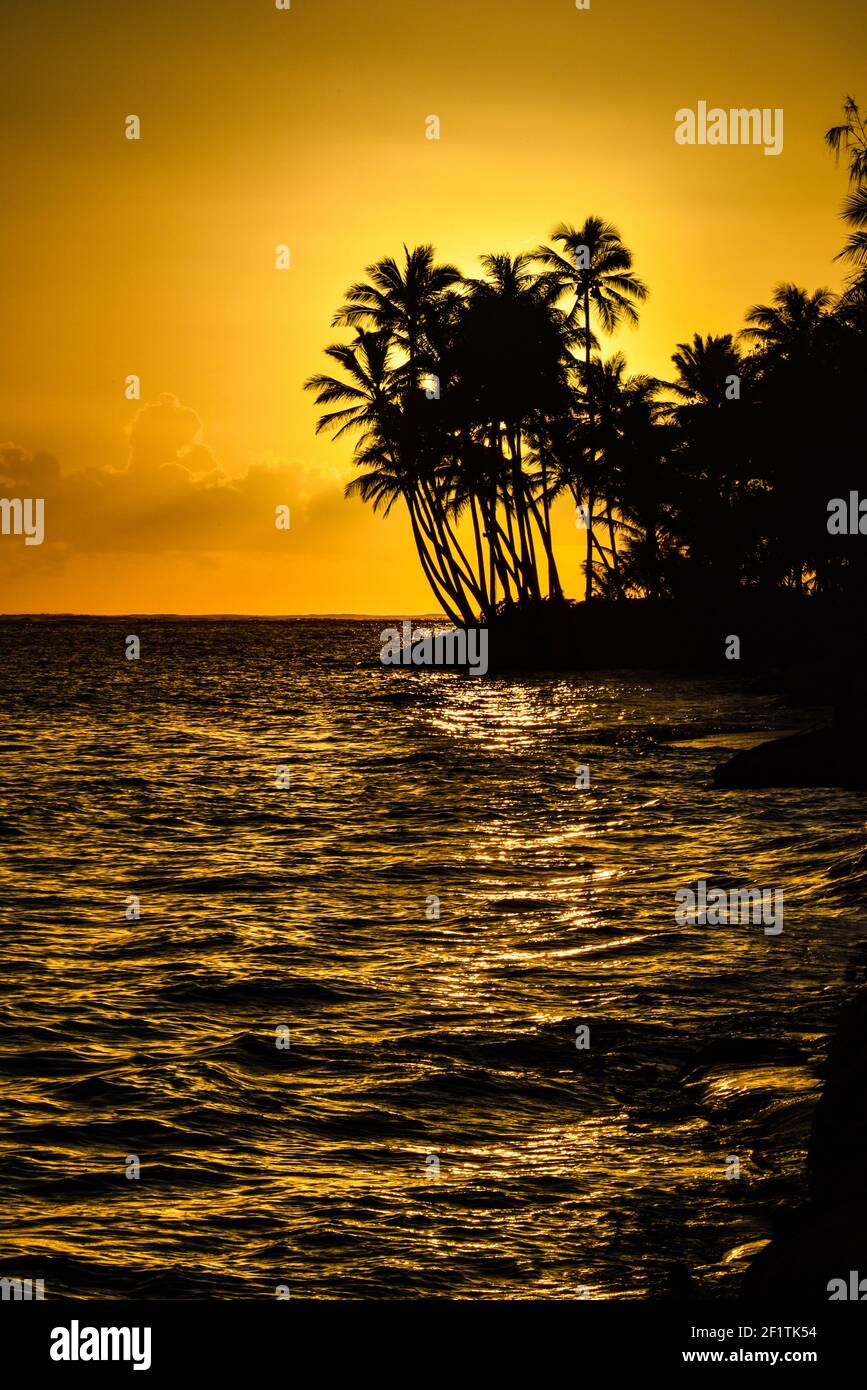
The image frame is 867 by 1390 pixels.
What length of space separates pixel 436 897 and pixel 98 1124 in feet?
23.4

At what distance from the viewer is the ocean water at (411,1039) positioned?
670 centimetres

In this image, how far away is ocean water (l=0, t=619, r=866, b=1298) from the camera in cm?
670

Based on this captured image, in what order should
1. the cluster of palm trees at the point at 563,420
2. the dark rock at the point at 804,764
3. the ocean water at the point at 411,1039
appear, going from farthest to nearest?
the cluster of palm trees at the point at 563,420
the dark rock at the point at 804,764
the ocean water at the point at 411,1039

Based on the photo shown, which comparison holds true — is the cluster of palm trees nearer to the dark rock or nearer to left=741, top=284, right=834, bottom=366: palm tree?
left=741, top=284, right=834, bottom=366: palm tree

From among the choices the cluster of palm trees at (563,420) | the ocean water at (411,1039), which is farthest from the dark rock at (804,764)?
the cluster of palm trees at (563,420)

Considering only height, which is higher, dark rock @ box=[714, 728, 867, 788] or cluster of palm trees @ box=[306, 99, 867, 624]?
cluster of palm trees @ box=[306, 99, 867, 624]

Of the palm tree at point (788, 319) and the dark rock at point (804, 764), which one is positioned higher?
the palm tree at point (788, 319)

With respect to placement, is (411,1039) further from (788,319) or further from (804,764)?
(788,319)

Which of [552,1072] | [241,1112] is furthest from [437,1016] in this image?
[241,1112]

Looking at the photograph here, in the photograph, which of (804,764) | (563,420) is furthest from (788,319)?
(804,764)

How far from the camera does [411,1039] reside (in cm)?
988

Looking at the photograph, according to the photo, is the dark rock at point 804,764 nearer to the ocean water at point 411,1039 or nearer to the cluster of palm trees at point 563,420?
the ocean water at point 411,1039

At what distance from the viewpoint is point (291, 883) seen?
16.5 meters

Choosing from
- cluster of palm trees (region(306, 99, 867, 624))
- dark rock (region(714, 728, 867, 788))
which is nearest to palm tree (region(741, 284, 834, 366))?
cluster of palm trees (region(306, 99, 867, 624))
